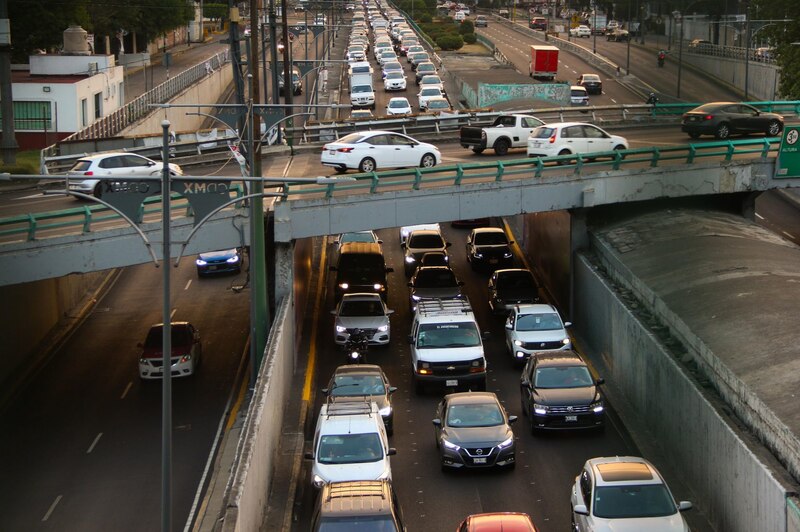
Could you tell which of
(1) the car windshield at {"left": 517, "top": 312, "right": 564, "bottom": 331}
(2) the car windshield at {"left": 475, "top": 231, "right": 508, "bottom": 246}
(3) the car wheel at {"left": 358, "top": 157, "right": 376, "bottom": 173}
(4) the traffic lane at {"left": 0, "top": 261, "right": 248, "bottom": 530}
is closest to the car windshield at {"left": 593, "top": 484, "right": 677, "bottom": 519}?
(4) the traffic lane at {"left": 0, "top": 261, "right": 248, "bottom": 530}

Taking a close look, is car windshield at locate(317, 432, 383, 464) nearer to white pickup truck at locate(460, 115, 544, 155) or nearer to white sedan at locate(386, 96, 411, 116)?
white pickup truck at locate(460, 115, 544, 155)

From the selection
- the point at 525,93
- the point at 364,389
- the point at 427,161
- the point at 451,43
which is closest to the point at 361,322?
the point at 427,161

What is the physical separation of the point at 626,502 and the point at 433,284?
1980 cm

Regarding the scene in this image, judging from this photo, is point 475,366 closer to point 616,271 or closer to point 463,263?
point 616,271

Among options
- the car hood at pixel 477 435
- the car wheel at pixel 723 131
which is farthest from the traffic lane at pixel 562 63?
the car hood at pixel 477 435

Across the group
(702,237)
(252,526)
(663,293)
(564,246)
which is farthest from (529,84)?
(252,526)

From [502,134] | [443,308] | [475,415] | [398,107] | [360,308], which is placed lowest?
[360,308]

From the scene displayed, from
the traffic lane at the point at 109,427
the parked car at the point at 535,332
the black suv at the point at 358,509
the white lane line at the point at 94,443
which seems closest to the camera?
the black suv at the point at 358,509

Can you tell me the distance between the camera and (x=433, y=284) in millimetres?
37375

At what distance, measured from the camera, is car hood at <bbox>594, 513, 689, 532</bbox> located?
17391 millimetres

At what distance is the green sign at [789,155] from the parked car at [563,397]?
517 inches

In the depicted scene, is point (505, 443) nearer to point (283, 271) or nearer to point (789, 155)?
point (283, 271)

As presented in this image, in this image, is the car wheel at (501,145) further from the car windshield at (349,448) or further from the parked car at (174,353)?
the car windshield at (349,448)

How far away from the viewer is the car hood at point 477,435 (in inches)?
887
